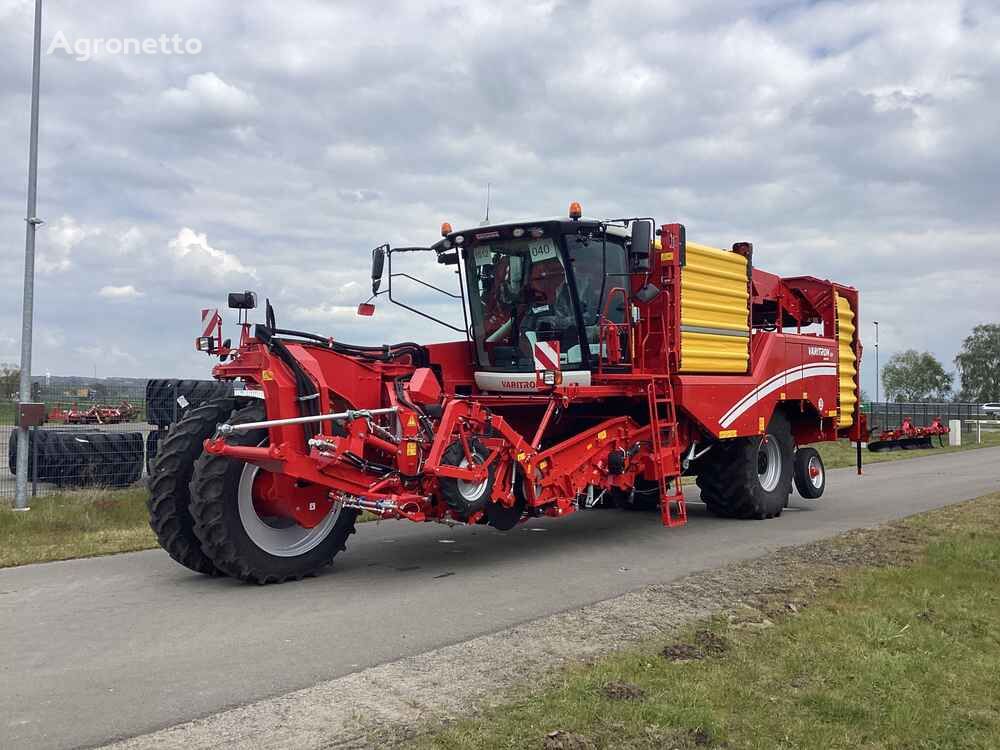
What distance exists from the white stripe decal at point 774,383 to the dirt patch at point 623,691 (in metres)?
6.61

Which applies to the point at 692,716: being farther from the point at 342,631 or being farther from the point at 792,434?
the point at 792,434

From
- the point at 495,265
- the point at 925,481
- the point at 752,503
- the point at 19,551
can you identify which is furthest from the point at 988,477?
the point at 19,551

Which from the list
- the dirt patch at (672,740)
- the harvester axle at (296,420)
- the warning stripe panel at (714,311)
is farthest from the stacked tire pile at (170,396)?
the dirt patch at (672,740)

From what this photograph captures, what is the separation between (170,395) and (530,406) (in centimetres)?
770

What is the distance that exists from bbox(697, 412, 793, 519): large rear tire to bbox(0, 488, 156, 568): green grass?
277 inches

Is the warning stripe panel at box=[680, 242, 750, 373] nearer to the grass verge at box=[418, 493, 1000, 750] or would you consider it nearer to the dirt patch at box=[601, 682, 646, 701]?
the grass verge at box=[418, 493, 1000, 750]

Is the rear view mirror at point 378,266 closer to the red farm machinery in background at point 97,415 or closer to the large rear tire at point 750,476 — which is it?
the large rear tire at point 750,476

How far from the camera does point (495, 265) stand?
10062 millimetres

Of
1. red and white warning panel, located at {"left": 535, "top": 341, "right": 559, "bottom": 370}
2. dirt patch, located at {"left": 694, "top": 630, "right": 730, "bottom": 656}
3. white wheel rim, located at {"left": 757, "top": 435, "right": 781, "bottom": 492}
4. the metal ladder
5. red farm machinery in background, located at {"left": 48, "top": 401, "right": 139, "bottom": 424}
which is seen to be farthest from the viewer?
red farm machinery in background, located at {"left": 48, "top": 401, "right": 139, "bottom": 424}

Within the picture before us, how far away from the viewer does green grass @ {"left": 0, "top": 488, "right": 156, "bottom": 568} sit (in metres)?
9.23

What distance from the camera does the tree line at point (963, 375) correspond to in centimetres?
9181

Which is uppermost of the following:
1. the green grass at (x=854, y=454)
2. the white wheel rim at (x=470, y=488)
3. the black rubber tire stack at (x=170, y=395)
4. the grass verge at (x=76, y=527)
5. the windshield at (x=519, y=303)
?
the windshield at (x=519, y=303)

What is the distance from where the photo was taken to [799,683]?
196 inches

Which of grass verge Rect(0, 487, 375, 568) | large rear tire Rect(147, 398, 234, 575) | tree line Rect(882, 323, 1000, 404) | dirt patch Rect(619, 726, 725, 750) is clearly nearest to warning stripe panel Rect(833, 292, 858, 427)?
grass verge Rect(0, 487, 375, 568)
